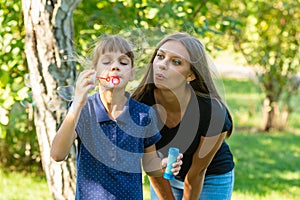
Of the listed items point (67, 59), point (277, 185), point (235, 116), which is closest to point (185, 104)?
point (67, 59)

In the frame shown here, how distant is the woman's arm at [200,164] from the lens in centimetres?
287

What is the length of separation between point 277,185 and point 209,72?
2.88m

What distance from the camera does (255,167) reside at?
636 centimetres

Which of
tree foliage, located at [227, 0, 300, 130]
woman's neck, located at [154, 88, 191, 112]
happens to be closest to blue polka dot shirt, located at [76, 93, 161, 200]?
woman's neck, located at [154, 88, 191, 112]

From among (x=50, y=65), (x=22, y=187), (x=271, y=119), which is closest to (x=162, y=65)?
(x=50, y=65)

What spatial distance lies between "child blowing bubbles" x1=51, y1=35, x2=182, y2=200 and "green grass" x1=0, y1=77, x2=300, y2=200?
87.4 inches

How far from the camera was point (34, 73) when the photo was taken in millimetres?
3457

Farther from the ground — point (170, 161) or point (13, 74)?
point (170, 161)

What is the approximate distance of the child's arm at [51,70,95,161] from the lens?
2.16m

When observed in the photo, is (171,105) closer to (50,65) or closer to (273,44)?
(50,65)

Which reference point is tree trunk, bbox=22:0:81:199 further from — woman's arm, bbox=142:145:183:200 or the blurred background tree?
woman's arm, bbox=142:145:183:200

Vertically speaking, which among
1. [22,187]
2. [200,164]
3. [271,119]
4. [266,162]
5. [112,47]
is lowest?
[271,119]

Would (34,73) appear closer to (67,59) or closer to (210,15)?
(67,59)

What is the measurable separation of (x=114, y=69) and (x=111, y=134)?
26 cm
